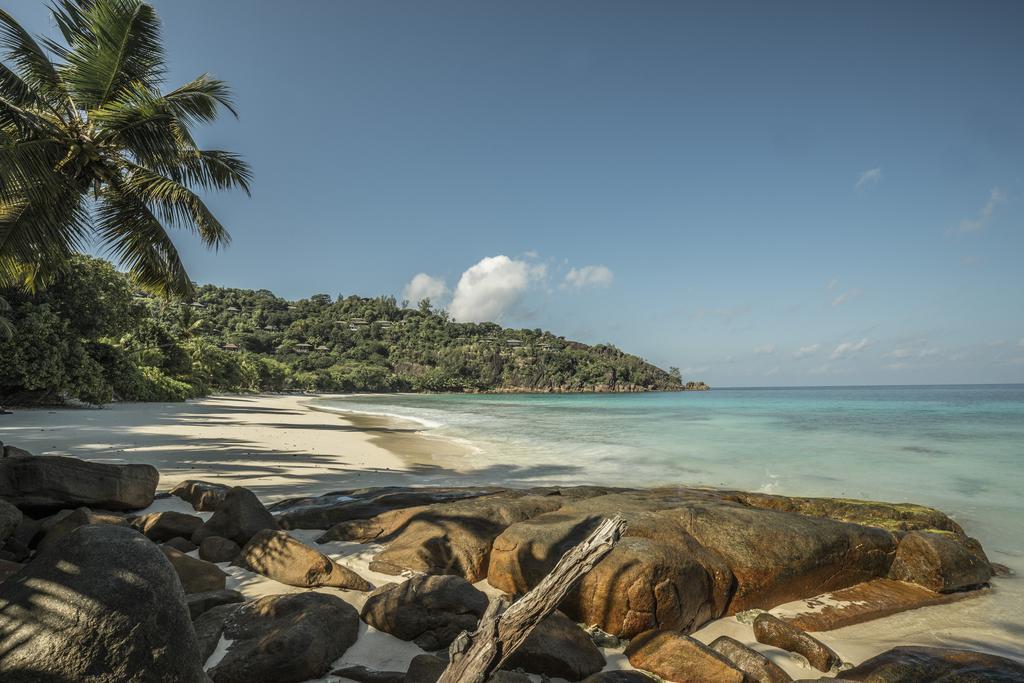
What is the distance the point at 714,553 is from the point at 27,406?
93.2 feet

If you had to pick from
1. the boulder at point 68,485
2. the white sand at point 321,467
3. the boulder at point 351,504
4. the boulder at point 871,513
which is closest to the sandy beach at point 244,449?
the white sand at point 321,467

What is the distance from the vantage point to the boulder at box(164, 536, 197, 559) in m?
4.85

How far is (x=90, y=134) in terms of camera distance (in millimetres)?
9586

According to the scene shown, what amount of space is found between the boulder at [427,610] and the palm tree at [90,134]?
920 centimetres

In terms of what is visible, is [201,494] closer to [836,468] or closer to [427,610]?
[427,610]

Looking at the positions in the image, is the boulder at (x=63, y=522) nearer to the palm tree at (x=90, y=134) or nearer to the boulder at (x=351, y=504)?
the boulder at (x=351, y=504)

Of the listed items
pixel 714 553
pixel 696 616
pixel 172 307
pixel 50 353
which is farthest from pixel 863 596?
pixel 172 307

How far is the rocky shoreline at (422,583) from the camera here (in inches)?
96.7

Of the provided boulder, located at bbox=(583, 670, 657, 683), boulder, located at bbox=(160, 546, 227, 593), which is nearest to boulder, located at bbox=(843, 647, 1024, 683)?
boulder, located at bbox=(583, 670, 657, 683)

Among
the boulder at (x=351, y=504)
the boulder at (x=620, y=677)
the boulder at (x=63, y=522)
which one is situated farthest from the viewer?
the boulder at (x=351, y=504)

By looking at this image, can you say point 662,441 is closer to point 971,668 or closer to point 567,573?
point 971,668

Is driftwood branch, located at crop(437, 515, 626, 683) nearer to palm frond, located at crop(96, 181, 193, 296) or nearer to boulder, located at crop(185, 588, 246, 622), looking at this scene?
boulder, located at crop(185, 588, 246, 622)

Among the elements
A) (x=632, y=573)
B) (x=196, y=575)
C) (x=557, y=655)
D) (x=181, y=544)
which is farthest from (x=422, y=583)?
(x=181, y=544)

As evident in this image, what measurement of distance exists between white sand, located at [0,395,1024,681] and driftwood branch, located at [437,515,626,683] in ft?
5.36
